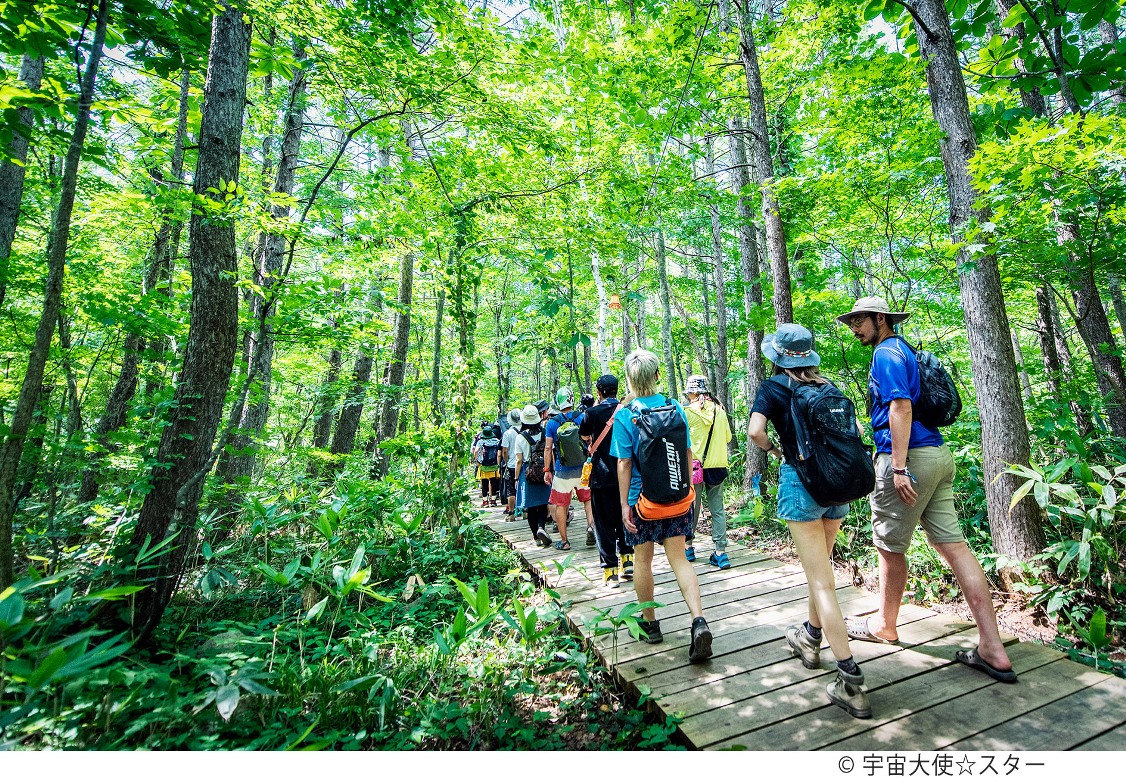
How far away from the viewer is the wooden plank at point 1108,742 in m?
2.18

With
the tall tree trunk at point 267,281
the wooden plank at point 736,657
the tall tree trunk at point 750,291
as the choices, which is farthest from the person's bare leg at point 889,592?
the tall tree trunk at point 267,281

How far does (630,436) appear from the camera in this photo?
3.26 metres

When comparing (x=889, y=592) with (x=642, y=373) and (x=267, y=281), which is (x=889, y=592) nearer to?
(x=642, y=373)

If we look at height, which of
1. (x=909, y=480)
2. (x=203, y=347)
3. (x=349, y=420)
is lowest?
(x=909, y=480)

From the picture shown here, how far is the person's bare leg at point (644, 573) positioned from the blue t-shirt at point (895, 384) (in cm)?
163

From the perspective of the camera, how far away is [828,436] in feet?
8.79

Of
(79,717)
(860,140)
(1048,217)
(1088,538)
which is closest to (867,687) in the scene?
(1088,538)

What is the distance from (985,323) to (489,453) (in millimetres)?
8171

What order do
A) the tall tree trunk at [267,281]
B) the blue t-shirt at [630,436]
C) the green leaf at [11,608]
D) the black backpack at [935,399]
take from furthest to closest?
the tall tree trunk at [267,281]
the blue t-shirt at [630,436]
the black backpack at [935,399]
the green leaf at [11,608]

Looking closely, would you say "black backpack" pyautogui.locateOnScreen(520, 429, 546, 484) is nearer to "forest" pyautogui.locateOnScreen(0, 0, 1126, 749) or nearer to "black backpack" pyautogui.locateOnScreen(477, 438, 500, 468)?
"forest" pyautogui.locateOnScreen(0, 0, 1126, 749)

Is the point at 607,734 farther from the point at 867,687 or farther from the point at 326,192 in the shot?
the point at 326,192

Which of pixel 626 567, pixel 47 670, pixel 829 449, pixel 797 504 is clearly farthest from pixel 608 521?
pixel 47 670

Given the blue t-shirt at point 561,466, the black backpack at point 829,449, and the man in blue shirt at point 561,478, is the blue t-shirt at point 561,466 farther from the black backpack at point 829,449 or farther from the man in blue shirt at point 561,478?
the black backpack at point 829,449

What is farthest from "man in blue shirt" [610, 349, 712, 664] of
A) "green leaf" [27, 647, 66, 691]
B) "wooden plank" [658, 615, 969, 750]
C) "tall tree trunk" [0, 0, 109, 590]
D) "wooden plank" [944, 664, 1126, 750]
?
"tall tree trunk" [0, 0, 109, 590]
